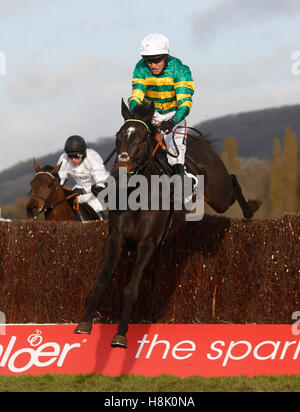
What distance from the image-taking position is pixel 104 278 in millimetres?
6738

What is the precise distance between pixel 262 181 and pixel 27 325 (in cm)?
5217

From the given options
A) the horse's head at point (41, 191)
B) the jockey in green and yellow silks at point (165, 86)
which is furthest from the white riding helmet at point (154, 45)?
the horse's head at point (41, 191)

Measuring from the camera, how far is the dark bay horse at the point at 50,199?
1060 centimetres

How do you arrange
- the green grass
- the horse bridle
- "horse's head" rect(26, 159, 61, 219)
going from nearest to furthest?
the green grass, "horse's head" rect(26, 159, 61, 219), the horse bridle

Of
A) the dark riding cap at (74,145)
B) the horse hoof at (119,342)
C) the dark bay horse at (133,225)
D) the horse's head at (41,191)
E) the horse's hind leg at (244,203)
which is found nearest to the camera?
the horse hoof at (119,342)

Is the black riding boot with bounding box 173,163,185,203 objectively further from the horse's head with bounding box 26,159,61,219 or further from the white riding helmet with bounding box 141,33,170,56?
the horse's head with bounding box 26,159,61,219

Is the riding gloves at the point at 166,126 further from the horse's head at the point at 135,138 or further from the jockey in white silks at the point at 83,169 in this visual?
the jockey in white silks at the point at 83,169

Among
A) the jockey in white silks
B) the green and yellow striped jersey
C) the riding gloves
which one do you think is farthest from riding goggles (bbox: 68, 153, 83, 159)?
the riding gloves

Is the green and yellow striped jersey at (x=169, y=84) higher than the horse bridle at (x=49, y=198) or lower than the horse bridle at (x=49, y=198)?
higher

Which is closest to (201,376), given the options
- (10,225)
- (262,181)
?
(10,225)

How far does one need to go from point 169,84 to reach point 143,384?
319 centimetres

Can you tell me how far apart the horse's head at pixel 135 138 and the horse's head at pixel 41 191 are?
3.85 metres

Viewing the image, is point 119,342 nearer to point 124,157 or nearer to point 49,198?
point 124,157

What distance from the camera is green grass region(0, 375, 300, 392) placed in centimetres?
680
